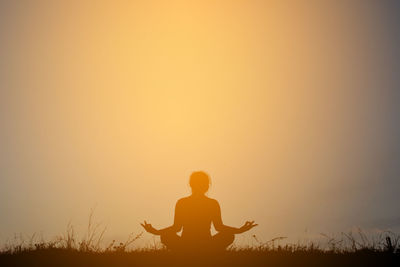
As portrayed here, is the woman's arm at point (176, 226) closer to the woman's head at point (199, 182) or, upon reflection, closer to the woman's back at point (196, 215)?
the woman's back at point (196, 215)

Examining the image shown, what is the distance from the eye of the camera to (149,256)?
10.4 metres

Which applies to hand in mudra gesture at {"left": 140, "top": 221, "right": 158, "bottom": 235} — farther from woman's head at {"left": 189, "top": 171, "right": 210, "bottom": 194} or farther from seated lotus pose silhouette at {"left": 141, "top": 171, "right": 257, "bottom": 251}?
woman's head at {"left": 189, "top": 171, "right": 210, "bottom": 194}

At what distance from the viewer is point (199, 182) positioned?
962cm

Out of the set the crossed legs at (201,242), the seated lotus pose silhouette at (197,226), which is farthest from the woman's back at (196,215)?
the crossed legs at (201,242)

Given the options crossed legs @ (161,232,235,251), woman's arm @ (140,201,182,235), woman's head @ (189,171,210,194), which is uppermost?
woman's head @ (189,171,210,194)

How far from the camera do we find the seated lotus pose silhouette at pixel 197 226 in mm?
9781

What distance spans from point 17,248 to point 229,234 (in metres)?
5.79

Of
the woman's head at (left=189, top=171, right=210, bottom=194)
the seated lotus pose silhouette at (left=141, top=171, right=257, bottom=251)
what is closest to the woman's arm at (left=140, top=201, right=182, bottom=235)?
the seated lotus pose silhouette at (left=141, top=171, right=257, bottom=251)

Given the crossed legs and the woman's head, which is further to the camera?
the crossed legs

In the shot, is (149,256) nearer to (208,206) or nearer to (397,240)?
(208,206)

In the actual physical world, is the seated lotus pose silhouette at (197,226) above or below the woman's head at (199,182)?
below

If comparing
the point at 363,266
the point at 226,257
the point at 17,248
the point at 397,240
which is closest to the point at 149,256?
the point at 226,257

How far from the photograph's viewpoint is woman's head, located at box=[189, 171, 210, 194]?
9.62 meters

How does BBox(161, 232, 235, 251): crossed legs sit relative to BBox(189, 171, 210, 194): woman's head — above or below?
below
